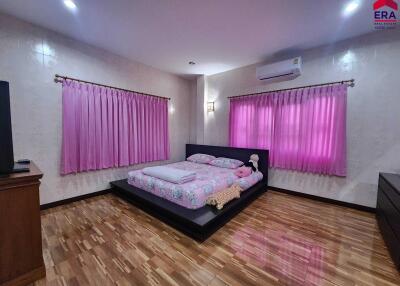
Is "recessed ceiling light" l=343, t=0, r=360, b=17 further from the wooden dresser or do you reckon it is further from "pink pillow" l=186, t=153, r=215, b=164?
the wooden dresser

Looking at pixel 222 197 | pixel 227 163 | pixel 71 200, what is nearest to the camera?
pixel 222 197

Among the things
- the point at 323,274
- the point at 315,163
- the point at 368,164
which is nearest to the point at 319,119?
the point at 315,163

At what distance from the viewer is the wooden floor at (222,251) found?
1.48 meters

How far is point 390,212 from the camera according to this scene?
6.14 feet

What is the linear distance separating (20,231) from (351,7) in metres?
4.13

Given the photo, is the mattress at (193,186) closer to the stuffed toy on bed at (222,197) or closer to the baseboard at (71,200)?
the stuffed toy on bed at (222,197)

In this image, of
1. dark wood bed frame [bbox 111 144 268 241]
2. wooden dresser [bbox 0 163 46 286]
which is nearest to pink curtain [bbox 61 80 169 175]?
dark wood bed frame [bbox 111 144 268 241]

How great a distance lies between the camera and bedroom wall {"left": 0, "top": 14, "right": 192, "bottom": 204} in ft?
7.82

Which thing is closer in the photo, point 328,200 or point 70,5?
point 70,5

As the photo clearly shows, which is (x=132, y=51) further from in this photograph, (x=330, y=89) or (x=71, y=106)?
(x=330, y=89)

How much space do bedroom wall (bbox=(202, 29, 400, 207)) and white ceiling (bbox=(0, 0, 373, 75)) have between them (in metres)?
0.26

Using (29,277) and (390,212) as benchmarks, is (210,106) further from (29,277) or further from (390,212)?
(29,277)

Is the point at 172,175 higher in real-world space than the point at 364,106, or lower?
lower

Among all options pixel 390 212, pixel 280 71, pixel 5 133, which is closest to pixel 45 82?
pixel 5 133
